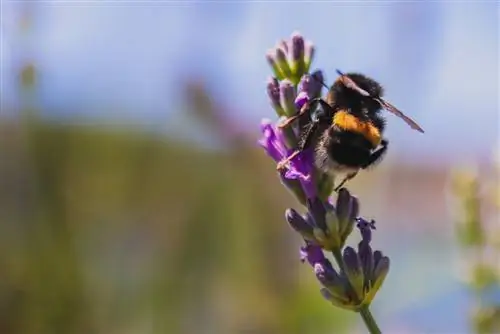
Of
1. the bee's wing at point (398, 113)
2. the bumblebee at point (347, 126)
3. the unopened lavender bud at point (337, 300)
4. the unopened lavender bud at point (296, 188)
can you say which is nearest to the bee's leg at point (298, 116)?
the bumblebee at point (347, 126)

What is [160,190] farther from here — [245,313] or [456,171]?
[456,171]

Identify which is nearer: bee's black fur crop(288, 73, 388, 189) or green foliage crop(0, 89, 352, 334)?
bee's black fur crop(288, 73, 388, 189)

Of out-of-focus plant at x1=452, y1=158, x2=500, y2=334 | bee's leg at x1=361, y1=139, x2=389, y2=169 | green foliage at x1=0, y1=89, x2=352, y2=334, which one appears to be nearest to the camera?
bee's leg at x1=361, y1=139, x2=389, y2=169

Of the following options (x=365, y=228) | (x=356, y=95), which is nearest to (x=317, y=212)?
(x=365, y=228)

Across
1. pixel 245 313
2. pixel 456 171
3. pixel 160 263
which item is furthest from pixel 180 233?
pixel 456 171

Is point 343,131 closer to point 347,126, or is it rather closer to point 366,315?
point 347,126

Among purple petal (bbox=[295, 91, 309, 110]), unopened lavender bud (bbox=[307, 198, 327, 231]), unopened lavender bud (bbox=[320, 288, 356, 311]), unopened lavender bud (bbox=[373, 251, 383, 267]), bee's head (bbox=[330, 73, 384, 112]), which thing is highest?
bee's head (bbox=[330, 73, 384, 112])

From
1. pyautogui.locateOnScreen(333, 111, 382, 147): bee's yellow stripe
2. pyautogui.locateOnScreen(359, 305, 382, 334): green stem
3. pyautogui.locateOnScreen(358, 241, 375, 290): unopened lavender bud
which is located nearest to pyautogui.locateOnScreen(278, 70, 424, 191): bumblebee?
pyautogui.locateOnScreen(333, 111, 382, 147): bee's yellow stripe

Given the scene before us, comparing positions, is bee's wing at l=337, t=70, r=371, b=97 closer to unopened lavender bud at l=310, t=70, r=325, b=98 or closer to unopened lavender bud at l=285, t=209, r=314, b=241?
unopened lavender bud at l=310, t=70, r=325, b=98
